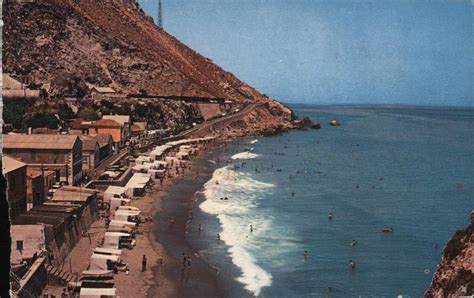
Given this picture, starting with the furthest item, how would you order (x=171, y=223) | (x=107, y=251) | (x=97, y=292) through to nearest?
(x=171, y=223) < (x=107, y=251) < (x=97, y=292)

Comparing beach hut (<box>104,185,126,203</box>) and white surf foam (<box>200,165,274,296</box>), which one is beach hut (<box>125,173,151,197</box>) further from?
white surf foam (<box>200,165,274,296</box>)

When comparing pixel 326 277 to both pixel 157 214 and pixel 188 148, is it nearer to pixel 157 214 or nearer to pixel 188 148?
pixel 157 214

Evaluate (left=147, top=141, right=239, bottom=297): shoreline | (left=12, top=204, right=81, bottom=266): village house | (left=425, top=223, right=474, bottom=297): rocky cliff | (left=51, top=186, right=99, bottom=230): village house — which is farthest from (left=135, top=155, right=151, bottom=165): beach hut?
(left=425, top=223, right=474, bottom=297): rocky cliff

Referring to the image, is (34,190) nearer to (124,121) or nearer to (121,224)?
(121,224)

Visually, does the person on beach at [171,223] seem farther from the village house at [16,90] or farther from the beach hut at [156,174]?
the village house at [16,90]

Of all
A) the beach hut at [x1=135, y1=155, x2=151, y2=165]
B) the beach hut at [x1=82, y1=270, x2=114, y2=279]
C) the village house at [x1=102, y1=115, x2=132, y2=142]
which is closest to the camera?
the beach hut at [x1=82, y1=270, x2=114, y2=279]

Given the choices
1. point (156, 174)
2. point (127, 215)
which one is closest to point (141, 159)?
point (156, 174)

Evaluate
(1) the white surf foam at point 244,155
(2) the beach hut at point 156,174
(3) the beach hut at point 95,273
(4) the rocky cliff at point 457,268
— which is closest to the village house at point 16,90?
(1) the white surf foam at point 244,155
